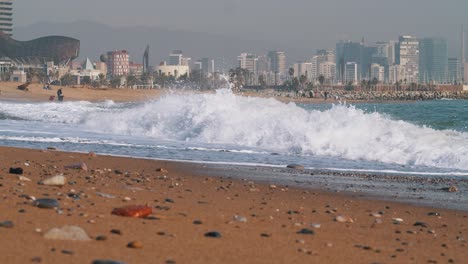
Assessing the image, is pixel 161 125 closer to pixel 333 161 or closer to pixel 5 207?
pixel 333 161

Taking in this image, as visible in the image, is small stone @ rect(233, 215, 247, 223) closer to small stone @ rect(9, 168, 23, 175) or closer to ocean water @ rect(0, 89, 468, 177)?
small stone @ rect(9, 168, 23, 175)

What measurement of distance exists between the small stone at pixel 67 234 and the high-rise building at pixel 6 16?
598 feet

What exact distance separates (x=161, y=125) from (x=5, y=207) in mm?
17195

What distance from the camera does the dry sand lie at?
16.5ft

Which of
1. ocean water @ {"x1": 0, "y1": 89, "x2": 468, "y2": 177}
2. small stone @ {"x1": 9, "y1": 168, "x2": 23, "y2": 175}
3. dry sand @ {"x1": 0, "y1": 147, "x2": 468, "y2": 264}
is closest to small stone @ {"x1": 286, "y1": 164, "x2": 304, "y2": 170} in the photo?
ocean water @ {"x1": 0, "y1": 89, "x2": 468, "y2": 177}

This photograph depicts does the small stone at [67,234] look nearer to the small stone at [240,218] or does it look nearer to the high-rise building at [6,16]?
the small stone at [240,218]

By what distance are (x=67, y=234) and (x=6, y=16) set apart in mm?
185622

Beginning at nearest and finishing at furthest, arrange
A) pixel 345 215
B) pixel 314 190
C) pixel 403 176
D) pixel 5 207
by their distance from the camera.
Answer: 1. pixel 5 207
2. pixel 345 215
3. pixel 314 190
4. pixel 403 176

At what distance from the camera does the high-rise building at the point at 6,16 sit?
18112 centimetres

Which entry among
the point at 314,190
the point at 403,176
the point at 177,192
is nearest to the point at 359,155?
the point at 403,176

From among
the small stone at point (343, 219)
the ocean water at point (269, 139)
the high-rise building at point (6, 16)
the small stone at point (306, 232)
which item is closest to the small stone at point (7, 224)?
the small stone at point (306, 232)

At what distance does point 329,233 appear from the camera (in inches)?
251

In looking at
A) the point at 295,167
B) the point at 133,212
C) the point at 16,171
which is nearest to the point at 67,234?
the point at 133,212

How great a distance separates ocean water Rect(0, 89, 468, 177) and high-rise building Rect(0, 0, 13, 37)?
163286 millimetres
